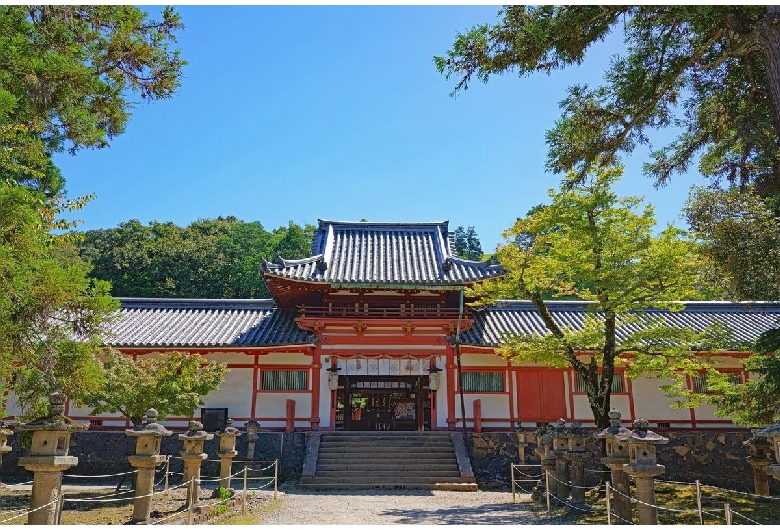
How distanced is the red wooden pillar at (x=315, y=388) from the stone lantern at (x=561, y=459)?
29.2ft

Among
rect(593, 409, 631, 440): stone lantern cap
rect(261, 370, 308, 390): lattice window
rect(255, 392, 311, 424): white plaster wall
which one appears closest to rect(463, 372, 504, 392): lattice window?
rect(255, 392, 311, 424): white plaster wall

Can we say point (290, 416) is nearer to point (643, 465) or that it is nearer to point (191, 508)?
point (191, 508)

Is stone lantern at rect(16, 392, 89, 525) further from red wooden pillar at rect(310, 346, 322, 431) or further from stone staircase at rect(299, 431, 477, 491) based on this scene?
red wooden pillar at rect(310, 346, 322, 431)

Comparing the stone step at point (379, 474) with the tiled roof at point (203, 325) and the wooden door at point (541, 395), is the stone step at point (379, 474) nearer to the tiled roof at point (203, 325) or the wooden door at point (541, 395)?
the tiled roof at point (203, 325)

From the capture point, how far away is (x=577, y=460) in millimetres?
12086

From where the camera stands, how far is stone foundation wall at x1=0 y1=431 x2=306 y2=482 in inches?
698

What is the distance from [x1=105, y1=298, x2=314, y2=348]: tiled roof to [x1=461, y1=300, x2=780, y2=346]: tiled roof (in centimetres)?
703

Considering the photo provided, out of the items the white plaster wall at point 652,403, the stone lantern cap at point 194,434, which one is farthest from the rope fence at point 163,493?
the white plaster wall at point 652,403

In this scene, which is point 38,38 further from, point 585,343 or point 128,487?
point 585,343

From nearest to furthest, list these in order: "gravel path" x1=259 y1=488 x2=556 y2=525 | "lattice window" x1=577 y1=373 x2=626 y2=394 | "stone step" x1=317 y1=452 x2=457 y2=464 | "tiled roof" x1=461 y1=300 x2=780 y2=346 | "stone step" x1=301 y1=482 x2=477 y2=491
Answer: "gravel path" x1=259 y1=488 x2=556 y2=525, "stone step" x1=301 y1=482 x2=477 y2=491, "stone step" x1=317 y1=452 x2=457 y2=464, "lattice window" x1=577 y1=373 x2=626 y2=394, "tiled roof" x1=461 y1=300 x2=780 y2=346

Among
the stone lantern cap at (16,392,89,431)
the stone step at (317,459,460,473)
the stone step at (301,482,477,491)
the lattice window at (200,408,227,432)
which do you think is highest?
the stone lantern cap at (16,392,89,431)

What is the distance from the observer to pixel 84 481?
16.7 m

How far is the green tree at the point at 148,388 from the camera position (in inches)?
554

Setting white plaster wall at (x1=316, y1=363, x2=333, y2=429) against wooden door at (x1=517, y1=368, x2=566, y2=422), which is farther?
wooden door at (x1=517, y1=368, x2=566, y2=422)
